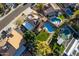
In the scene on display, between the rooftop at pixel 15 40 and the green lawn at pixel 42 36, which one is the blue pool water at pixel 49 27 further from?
the rooftop at pixel 15 40

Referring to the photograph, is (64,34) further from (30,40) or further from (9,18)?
(9,18)

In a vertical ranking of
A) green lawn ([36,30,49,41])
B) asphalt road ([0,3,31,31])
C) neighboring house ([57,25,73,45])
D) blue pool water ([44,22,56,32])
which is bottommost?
neighboring house ([57,25,73,45])

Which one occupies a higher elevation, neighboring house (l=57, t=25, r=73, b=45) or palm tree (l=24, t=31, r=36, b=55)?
palm tree (l=24, t=31, r=36, b=55)

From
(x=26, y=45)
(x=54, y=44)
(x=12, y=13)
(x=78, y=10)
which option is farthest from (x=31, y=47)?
(x=78, y=10)

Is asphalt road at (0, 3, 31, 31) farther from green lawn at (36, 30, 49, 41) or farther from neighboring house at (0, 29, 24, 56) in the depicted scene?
green lawn at (36, 30, 49, 41)

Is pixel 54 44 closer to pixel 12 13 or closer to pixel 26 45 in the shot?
pixel 26 45

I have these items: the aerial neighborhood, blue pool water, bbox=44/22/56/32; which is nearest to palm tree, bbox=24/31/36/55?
the aerial neighborhood

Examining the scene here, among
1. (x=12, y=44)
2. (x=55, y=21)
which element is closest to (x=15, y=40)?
(x=12, y=44)

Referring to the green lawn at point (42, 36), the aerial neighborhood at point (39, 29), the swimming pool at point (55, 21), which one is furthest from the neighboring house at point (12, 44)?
the swimming pool at point (55, 21)
